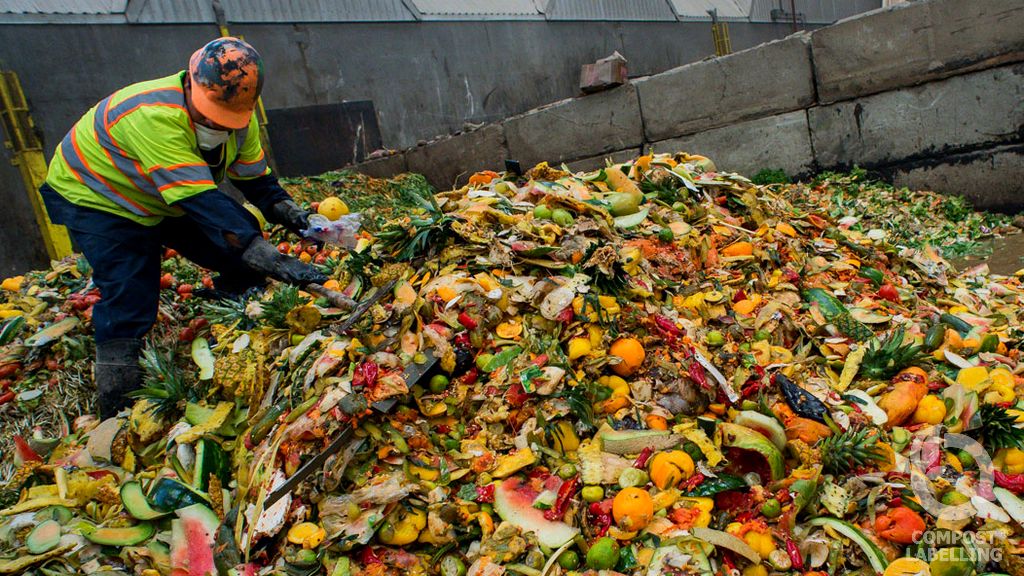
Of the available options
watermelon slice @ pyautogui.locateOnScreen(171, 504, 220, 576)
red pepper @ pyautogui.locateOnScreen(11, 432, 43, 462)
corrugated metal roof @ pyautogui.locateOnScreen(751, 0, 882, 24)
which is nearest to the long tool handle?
watermelon slice @ pyautogui.locateOnScreen(171, 504, 220, 576)

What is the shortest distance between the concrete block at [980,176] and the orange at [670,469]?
5605 mm

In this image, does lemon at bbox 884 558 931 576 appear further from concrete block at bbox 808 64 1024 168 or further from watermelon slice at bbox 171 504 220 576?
concrete block at bbox 808 64 1024 168

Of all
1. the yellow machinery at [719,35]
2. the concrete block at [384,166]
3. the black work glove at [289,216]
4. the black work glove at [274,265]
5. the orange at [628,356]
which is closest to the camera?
the orange at [628,356]

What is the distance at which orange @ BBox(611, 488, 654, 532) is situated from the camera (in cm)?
225

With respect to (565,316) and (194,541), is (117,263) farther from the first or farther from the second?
(565,316)

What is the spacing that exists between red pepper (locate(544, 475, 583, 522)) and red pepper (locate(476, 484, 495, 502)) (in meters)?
0.23

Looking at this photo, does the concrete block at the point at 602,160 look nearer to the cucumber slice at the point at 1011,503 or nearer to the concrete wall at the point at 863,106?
the concrete wall at the point at 863,106

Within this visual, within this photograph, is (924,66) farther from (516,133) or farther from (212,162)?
(212,162)

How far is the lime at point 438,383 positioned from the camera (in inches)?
113

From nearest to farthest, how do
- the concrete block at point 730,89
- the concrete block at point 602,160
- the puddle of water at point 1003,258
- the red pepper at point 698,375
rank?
the red pepper at point 698,375, the puddle of water at point 1003,258, the concrete block at point 730,89, the concrete block at point 602,160

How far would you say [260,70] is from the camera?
358 centimetres

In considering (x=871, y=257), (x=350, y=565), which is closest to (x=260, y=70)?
(x=350, y=565)

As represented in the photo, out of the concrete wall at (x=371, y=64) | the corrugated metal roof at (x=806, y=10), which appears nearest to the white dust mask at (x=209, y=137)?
the concrete wall at (x=371, y=64)

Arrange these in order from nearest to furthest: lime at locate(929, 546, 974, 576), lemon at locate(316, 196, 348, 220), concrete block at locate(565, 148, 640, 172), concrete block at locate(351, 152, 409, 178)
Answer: lime at locate(929, 546, 974, 576)
lemon at locate(316, 196, 348, 220)
concrete block at locate(565, 148, 640, 172)
concrete block at locate(351, 152, 409, 178)
